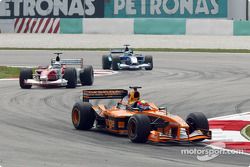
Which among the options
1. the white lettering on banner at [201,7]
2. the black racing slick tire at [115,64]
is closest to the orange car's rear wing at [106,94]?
the black racing slick tire at [115,64]

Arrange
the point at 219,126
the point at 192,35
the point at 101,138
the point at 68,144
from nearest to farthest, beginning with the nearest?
the point at 68,144
the point at 101,138
the point at 219,126
the point at 192,35

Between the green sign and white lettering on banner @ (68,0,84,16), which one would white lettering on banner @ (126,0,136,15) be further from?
white lettering on banner @ (68,0,84,16)

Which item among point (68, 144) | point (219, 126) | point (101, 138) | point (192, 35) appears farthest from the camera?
point (192, 35)

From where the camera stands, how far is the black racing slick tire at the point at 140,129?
13.8 m

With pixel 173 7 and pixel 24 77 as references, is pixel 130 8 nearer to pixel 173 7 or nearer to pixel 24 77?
pixel 173 7

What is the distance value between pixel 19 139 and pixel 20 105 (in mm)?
5763

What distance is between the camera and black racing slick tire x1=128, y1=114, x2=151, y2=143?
542 inches

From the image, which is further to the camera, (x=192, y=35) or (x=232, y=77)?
(x=192, y=35)

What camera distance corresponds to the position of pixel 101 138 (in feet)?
47.8

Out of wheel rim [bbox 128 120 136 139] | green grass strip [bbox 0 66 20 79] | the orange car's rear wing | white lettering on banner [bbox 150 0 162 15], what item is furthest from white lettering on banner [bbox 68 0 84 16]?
wheel rim [bbox 128 120 136 139]

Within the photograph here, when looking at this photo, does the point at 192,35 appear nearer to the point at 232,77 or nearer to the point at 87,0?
the point at 87,0

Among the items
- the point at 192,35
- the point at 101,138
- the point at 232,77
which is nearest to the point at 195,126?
the point at 101,138

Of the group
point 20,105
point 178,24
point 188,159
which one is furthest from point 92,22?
point 188,159

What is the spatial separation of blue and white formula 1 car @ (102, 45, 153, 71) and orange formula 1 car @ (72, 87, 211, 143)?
673 inches
